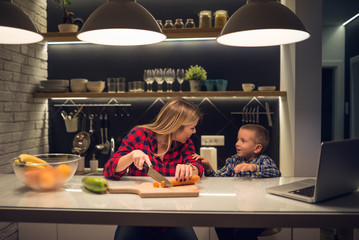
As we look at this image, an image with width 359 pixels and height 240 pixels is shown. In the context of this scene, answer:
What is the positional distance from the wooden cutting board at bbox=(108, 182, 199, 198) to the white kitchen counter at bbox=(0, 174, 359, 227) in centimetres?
2

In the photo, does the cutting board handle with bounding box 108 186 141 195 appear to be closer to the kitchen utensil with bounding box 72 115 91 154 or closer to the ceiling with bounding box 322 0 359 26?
the kitchen utensil with bounding box 72 115 91 154

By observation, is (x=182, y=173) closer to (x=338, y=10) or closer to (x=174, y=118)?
(x=174, y=118)

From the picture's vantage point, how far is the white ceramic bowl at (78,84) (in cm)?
302

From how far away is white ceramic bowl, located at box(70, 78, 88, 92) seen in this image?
9.90 feet

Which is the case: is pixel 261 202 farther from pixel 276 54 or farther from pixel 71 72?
pixel 71 72

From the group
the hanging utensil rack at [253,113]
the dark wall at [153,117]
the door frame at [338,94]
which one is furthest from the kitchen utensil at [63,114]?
the door frame at [338,94]

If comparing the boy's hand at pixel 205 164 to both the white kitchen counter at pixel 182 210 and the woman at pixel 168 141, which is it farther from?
the white kitchen counter at pixel 182 210

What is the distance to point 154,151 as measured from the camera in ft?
6.50

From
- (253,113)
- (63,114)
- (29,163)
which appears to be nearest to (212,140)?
(253,113)

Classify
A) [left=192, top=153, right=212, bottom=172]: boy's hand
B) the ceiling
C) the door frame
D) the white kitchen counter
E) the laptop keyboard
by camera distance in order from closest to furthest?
the white kitchen counter
the laptop keyboard
[left=192, top=153, right=212, bottom=172]: boy's hand
the ceiling
the door frame

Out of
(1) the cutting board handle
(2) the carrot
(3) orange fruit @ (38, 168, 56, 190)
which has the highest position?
(3) orange fruit @ (38, 168, 56, 190)

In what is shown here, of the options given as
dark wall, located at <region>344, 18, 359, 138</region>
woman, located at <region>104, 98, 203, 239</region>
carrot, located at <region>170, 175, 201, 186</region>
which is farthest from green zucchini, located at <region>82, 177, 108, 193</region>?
dark wall, located at <region>344, 18, 359, 138</region>

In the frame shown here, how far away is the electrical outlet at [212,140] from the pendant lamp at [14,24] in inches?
73.6

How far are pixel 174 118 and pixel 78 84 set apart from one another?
4.78 ft
